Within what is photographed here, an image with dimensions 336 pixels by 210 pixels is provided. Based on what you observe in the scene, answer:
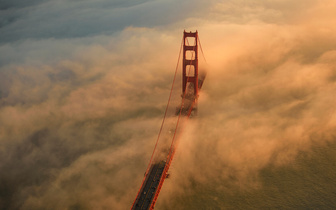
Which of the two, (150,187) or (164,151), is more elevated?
(164,151)

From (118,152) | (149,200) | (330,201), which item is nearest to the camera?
(149,200)

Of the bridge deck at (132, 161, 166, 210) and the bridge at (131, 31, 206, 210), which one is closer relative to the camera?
the bridge deck at (132, 161, 166, 210)

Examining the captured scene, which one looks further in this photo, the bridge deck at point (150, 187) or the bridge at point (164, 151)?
the bridge at point (164, 151)

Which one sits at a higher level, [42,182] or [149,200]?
[149,200]

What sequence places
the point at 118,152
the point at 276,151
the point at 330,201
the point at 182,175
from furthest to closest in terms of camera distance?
the point at 118,152, the point at 276,151, the point at 182,175, the point at 330,201

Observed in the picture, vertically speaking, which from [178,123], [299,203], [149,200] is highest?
[178,123]

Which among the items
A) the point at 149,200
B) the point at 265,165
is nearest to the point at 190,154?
the point at 265,165

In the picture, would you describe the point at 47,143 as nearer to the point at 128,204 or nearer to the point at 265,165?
the point at 128,204

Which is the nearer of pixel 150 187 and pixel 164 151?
pixel 150 187
